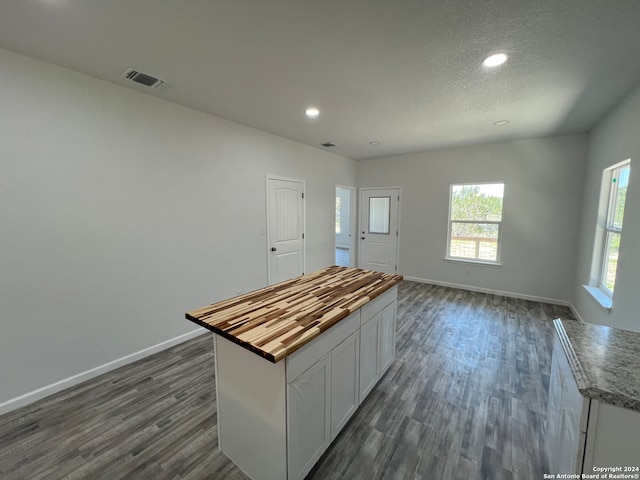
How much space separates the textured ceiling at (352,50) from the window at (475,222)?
179 centimetres

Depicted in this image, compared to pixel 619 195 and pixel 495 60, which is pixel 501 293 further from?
pixel 495 60

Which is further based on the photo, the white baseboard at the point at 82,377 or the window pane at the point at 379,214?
the window pane at the point at 379,214

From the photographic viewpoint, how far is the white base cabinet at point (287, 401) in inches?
51.1

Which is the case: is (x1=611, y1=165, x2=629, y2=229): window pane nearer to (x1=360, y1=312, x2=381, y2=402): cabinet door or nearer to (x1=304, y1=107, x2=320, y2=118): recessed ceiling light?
(x1=360, y1=312, x2=381, y2=402): cabinet door

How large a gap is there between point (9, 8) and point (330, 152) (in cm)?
421

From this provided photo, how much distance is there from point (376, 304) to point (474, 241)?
3.74 meters

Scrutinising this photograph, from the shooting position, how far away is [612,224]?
2984mm

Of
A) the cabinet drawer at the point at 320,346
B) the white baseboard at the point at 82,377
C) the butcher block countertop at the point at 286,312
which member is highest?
the butcher block countertop at the point at 286,312

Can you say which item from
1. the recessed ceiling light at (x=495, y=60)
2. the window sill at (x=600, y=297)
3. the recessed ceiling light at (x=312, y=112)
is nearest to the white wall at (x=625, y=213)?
the window sill at (x=600, y=297)

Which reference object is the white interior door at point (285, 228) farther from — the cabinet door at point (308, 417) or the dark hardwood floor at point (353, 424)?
the cabinet door at point (308, 417)

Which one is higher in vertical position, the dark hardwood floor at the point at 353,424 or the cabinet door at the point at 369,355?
the cabinet door at the point at 369,355

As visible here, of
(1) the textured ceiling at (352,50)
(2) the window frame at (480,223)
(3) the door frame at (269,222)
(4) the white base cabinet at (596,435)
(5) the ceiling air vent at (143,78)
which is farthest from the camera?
(2) the window frame at (480,223)

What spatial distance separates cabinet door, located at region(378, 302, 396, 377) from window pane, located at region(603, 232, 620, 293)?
255cm

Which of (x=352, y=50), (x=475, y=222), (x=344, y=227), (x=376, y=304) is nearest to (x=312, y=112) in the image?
(x=352, y=50)
